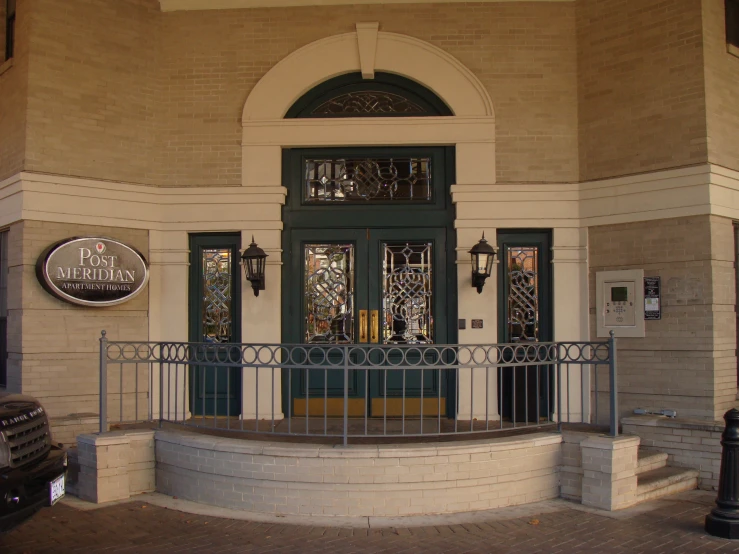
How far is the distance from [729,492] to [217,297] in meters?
6.12

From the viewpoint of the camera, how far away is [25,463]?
5.00 meters

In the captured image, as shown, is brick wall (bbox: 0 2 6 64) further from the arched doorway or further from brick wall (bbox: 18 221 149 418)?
the arched doorway

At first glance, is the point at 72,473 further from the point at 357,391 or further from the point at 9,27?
the point at 9,27

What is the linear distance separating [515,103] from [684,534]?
5335 millimetres

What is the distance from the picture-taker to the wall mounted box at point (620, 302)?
812 centimetres

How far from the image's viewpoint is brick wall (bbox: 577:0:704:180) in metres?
7.89

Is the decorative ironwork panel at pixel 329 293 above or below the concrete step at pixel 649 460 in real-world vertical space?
above

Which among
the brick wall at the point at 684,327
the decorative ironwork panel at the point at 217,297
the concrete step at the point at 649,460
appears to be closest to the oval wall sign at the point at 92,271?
the decorative ironwork panel at the point at 217,297

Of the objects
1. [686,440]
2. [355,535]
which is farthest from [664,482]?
[355,535]

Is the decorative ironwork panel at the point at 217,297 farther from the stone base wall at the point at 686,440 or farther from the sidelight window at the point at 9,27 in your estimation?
the stone base wall at the point at 686,440

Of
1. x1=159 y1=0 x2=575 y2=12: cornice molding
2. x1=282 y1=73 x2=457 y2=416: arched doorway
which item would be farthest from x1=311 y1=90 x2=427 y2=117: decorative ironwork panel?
x1=159 y1=0 x2=575 y2=12: cornice molding

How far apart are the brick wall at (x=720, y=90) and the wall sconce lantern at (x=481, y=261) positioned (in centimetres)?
263

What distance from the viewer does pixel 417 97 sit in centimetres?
909

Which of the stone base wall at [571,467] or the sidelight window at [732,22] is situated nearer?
the stone base wall at [571,467]
